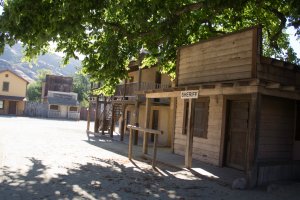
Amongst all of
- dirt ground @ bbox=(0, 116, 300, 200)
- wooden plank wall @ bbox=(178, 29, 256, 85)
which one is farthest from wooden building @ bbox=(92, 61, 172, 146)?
dirt ground @ bbox=(0, 116, 300, 200)

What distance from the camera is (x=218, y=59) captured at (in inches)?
473

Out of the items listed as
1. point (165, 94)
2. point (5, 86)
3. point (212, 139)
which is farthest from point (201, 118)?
point (5, 86)

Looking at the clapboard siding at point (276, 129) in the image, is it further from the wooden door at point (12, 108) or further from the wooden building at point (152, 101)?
the wooden door at point (12, 108)

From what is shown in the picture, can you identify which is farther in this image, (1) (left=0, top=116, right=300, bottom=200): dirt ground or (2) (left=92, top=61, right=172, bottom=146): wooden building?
(2) (left=92, top=61, right=172, bottom=146): wooden building

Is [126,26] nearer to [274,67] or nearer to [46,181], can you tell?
[274,67]

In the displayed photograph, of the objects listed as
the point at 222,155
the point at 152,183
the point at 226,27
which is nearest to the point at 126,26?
the point at 226,27

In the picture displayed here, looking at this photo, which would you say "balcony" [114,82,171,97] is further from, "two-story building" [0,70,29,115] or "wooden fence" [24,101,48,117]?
"two-story building" [0,70,29,115]

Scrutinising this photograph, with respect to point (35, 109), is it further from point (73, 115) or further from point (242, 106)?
point (242, 106)

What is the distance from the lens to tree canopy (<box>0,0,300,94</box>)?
11039 millimetres

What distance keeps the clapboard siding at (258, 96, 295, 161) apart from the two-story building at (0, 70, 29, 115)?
162 feet

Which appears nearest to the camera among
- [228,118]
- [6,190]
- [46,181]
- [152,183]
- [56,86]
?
[6,190]

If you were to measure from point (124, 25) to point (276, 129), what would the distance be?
780cm

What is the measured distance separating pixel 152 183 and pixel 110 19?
9.54 metres

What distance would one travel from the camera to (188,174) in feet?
37.0
